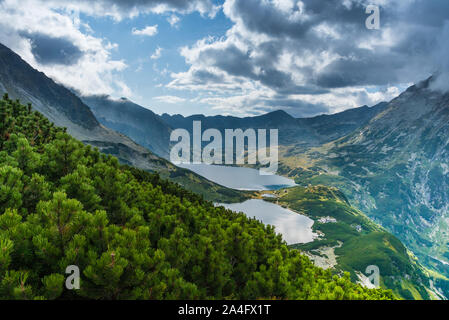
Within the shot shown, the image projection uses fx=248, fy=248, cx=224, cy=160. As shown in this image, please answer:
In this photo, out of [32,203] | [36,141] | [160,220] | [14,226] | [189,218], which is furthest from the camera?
[36,141]

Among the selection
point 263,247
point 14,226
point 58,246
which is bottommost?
point 263,247

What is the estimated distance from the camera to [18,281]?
4.61 metres

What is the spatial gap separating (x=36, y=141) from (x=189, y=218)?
550 inches

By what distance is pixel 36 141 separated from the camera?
19297mm

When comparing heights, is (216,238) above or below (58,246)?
below

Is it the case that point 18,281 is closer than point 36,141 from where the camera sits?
Yes

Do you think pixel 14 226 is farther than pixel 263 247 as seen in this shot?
No

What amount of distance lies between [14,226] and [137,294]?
120 inches

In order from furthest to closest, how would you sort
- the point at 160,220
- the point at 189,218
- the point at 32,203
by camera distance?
the point at 189,218 < the point at 160,220 < the point at 32,203

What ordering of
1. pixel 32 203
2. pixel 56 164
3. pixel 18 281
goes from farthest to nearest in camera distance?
pixel 56 164 < pixel 32 203 < pixel 18 281

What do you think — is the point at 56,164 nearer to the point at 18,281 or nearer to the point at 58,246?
the point at 58,246
